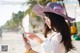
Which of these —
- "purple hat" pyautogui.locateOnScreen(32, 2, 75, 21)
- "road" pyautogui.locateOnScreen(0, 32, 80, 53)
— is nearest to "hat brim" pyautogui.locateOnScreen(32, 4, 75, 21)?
"purple hat" pyautogui.locateOnScreen(32, 2, 75, 21)

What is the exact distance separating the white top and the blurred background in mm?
47

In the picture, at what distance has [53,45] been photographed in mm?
1640

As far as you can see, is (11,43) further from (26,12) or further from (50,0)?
(50,0)

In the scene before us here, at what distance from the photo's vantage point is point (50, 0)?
1.65m

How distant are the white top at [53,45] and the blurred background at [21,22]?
5cm

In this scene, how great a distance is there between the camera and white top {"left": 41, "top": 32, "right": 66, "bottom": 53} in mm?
1638

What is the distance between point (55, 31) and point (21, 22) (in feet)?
0.80

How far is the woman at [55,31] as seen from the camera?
164cm

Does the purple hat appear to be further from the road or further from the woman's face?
the road

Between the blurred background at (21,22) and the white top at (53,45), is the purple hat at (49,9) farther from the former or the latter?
the white top at (53,45)

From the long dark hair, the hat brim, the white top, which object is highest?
the hat brim

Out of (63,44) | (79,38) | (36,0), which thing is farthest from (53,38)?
(36,0)

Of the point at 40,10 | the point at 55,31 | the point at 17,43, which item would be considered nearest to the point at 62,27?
the point at 55,31

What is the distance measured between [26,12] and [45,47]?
0.90ft
